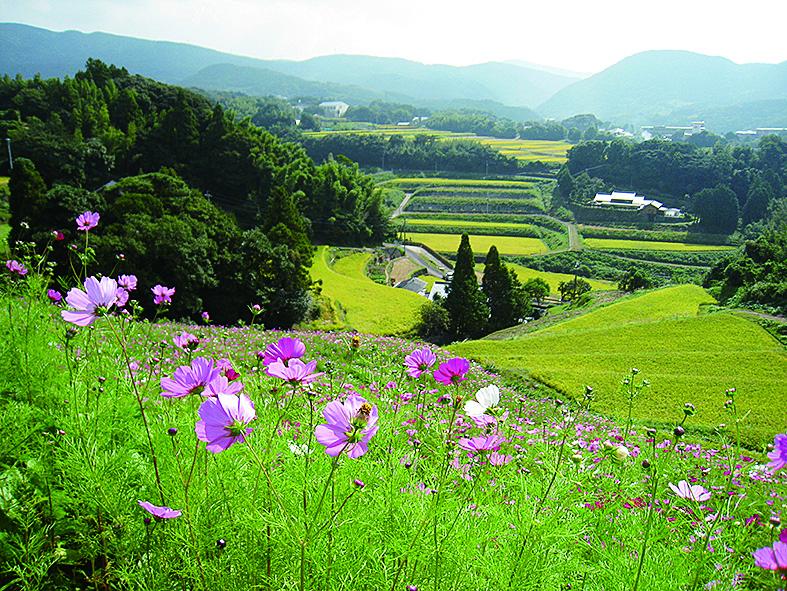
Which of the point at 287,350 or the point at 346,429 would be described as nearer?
the point at 346,429

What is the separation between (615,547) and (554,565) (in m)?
0.52

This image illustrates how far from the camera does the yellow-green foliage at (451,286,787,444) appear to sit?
38.5 feet

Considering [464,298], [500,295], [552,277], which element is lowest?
[552,277]

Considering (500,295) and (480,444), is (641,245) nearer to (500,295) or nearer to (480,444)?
(500,295)

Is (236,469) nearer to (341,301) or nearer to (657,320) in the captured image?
(657,320)

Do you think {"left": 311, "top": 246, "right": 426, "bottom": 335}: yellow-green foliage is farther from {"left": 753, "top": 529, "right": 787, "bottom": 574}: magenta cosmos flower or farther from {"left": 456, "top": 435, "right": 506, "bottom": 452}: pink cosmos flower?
{"left": 753, "top": 529, "right": 787, "bottom": 574}: magenta cosmos flower

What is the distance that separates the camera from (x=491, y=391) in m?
1.91

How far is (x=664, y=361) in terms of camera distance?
1501cm

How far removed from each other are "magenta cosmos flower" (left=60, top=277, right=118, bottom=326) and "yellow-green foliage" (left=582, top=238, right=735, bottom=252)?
52.1m

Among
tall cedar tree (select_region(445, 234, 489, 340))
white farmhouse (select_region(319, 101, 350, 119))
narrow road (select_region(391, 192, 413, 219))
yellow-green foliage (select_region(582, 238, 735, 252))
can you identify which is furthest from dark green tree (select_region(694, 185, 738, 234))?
white farmhouse (select_region(319, 101, 350, 119))

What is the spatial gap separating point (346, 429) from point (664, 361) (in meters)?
15.7

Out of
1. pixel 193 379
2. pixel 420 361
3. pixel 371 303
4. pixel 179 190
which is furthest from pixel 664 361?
pixel 179 190

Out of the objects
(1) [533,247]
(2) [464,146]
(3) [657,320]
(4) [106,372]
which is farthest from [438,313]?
(2) [464,146]

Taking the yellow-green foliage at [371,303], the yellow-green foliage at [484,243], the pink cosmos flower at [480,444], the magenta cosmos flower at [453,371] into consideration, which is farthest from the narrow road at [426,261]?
the magenta cosmos flower at [453,371]
